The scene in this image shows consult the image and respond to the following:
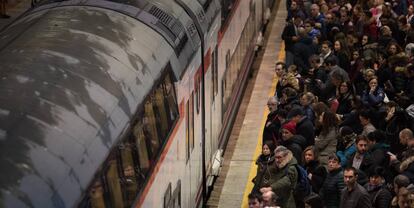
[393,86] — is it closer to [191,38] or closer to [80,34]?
[191,38]

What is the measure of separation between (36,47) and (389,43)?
34.9 ft

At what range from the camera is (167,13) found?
13.6 m

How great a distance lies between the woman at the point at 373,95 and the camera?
17609mm

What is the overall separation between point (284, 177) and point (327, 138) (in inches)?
76.1

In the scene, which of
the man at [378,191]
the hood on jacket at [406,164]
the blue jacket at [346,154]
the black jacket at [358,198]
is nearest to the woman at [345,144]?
the blue jacket at [346,154]

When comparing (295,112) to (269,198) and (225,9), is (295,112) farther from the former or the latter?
(269,198)

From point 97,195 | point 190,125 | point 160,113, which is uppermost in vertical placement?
point 97,195

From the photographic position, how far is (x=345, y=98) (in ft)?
59.6

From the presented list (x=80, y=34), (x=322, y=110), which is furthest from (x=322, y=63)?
(x=80, y=34)

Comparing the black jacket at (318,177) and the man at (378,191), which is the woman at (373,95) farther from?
the man at (378,191)

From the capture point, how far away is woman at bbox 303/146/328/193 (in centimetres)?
1507

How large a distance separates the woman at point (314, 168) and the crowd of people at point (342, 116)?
2 cm

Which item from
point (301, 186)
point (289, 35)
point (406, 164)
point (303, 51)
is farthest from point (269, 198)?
point (289, 35)

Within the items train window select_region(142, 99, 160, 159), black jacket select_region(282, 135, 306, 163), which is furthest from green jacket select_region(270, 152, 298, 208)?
train window select_region(142, 99, 160, 159)
